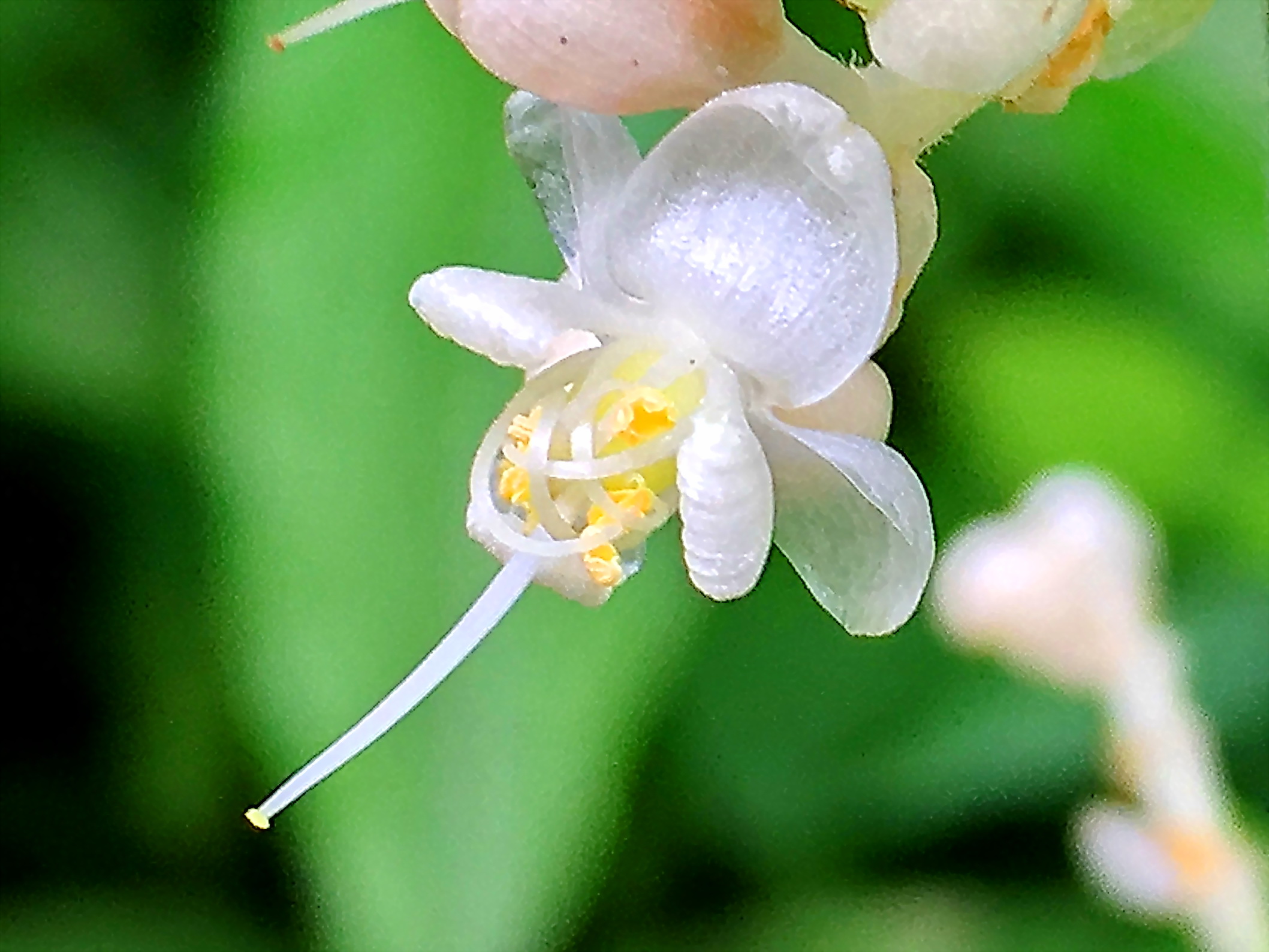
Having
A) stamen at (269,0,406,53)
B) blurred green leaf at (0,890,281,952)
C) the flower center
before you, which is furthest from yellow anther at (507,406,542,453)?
blurred green leaf at (0,890,281,952)

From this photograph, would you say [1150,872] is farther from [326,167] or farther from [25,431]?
[25,431]

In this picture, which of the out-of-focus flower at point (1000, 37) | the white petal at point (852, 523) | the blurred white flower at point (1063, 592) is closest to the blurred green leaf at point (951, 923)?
the blurred white flower at point (1063, 592)

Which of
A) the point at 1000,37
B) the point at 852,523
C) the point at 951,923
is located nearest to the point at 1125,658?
the point at 852,523

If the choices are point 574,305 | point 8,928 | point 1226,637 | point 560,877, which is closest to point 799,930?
point 560,877

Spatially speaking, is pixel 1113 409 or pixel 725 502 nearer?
pixel 725 502

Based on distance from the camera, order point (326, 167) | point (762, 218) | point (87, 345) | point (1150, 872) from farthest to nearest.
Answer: point (87, 345)
point (326, 167)
point (1150, 872)
point (762, 218)

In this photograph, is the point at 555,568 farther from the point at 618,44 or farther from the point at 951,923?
the point at 951,923
